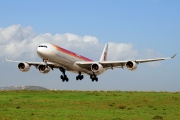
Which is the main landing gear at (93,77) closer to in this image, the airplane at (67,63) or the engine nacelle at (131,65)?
the airplane at (67,63)

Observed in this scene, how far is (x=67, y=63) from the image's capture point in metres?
77.2

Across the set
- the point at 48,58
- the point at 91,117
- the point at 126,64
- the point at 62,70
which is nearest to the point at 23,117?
the point at 91,117

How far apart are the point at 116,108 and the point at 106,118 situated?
962cm

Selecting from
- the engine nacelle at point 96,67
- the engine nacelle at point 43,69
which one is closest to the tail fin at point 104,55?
the engine nacelle at point 96,67

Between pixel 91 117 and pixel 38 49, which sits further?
pixel 38 49

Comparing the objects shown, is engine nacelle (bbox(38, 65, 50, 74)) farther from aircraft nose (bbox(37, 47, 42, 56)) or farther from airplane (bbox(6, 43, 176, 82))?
aircraft nose (bbox(37, 47, 42, 56))

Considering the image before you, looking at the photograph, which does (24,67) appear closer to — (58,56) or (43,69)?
(43,69)

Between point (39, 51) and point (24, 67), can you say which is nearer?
point (39, 51)

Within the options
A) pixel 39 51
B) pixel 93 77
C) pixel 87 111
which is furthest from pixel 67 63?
pixel 87 111

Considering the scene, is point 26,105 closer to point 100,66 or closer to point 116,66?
point 100,66

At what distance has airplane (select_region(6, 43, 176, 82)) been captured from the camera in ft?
243

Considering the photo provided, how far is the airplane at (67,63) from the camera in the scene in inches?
2911

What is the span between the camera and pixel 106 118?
3106 cm

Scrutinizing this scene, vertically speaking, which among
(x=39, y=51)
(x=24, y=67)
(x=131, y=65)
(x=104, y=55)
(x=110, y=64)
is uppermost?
(x=104, y=55)
